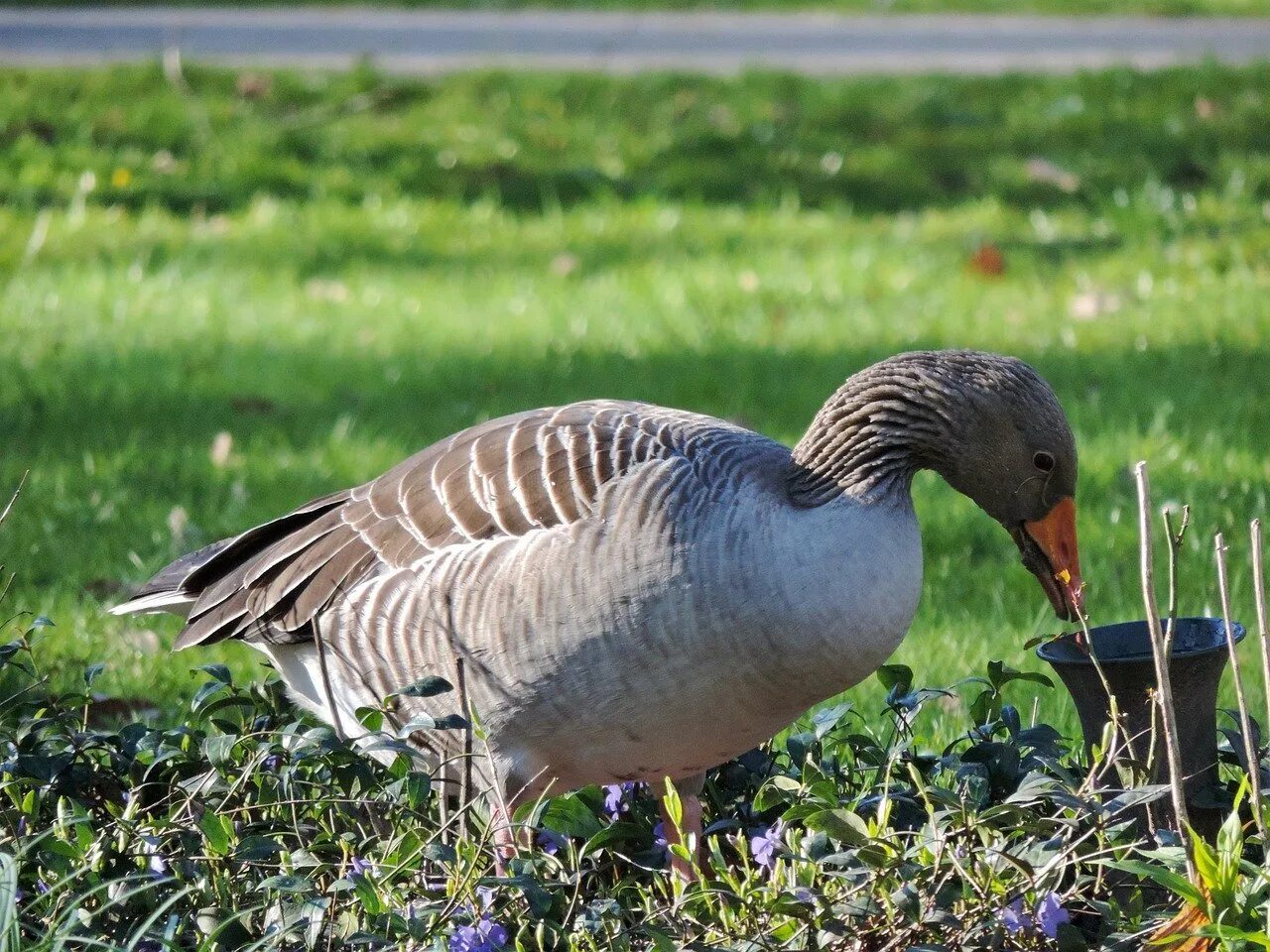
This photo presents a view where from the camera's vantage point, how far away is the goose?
9.56 ft

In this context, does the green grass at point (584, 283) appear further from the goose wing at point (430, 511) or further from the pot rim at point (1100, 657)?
the pot rim at point (1100, 657)

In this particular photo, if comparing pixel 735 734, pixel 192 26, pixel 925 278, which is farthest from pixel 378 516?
pixel 192 26

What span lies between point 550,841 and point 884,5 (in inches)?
490

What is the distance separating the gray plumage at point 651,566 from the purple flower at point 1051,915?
0.55m

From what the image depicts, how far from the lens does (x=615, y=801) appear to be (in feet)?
11.5

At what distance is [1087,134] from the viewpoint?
368 inches

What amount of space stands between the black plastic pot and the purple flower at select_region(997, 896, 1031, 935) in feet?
1.28

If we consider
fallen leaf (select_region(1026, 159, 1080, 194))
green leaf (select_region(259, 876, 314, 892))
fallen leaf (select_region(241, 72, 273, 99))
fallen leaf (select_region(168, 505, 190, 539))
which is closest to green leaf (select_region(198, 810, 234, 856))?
green leaf (select_region(259, 876, 314, 892))

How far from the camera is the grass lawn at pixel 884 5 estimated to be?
1364cm

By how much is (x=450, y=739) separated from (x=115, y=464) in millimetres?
3167

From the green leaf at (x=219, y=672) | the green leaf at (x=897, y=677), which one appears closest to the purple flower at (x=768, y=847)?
the green leaf at (x=897, y=677)

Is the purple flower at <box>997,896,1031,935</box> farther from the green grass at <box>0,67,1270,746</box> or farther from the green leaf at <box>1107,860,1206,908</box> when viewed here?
the green grass at <box>0,67,1270,746</box>

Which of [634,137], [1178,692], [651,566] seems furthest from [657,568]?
[634,137]

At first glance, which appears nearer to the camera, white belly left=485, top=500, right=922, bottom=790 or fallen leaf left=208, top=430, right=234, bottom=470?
white belly left=485, top=500, right=922, bottom=790
